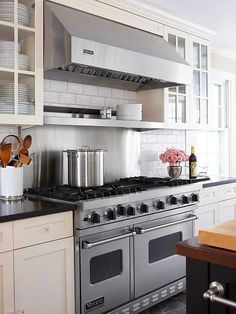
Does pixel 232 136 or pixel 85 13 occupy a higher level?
pixel 85 13

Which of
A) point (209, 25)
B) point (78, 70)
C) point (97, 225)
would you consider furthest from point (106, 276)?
point (209, 25)

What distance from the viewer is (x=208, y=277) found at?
1.18 m

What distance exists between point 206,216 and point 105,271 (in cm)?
145

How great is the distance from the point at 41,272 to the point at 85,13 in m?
1.88

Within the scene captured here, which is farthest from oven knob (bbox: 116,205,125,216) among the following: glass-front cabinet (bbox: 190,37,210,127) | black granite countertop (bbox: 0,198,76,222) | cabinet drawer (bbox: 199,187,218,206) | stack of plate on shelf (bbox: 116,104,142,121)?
glass-front cabinet (bbox: 190,37,210,127)

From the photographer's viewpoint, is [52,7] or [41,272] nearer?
[41,272]

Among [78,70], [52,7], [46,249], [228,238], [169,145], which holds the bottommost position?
[46,249]

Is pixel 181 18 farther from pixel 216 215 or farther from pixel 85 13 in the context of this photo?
pixel 216 215

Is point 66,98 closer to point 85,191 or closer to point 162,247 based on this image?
point 85,191

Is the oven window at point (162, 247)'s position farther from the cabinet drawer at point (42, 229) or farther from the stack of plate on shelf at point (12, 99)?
the stack of plate on shelf at point (12, 99)

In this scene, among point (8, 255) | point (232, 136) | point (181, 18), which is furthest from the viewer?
point (232, 136)

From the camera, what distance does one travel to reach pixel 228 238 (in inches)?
44.9

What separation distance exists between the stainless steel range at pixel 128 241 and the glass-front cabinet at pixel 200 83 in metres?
1.08

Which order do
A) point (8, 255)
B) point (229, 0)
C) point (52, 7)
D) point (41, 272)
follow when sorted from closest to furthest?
1. point (8, 255)
2. point (41, 272)
3. point (52, 7)
4. point (229, 0)
